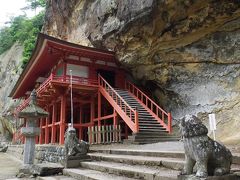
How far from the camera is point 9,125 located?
3416 centimetres

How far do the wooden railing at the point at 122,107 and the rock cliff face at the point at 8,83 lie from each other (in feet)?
72.8

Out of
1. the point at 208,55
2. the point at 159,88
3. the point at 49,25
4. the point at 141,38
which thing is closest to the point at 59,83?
the point at 141,38

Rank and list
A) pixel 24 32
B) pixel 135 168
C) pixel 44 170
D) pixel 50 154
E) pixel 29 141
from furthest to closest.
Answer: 1. pixel 24 32
2. pixel 50 154
3. pixel 29 141
4. pixel 44 170
5. pixel 135 168

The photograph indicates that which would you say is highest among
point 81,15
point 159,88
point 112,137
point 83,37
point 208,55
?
point 81,15

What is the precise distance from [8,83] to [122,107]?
1141 inches

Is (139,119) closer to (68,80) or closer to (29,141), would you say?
(68,80)

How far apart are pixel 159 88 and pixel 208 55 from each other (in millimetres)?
4084

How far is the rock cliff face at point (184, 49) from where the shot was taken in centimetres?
1237

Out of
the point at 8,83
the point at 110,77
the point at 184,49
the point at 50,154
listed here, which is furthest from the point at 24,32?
the point at 50,154

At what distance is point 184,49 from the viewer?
13.8 meters

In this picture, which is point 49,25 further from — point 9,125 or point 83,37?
point 9,125

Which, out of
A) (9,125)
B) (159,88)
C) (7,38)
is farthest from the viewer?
(7,38)

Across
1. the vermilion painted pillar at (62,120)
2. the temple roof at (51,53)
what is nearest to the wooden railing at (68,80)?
the vermilion painted pillar at (62,120)

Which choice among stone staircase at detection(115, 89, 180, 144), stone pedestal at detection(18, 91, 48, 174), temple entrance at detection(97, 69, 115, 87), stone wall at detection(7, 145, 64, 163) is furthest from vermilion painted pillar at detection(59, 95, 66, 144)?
stone pedestal at detection(18, 91, 48, 174)
